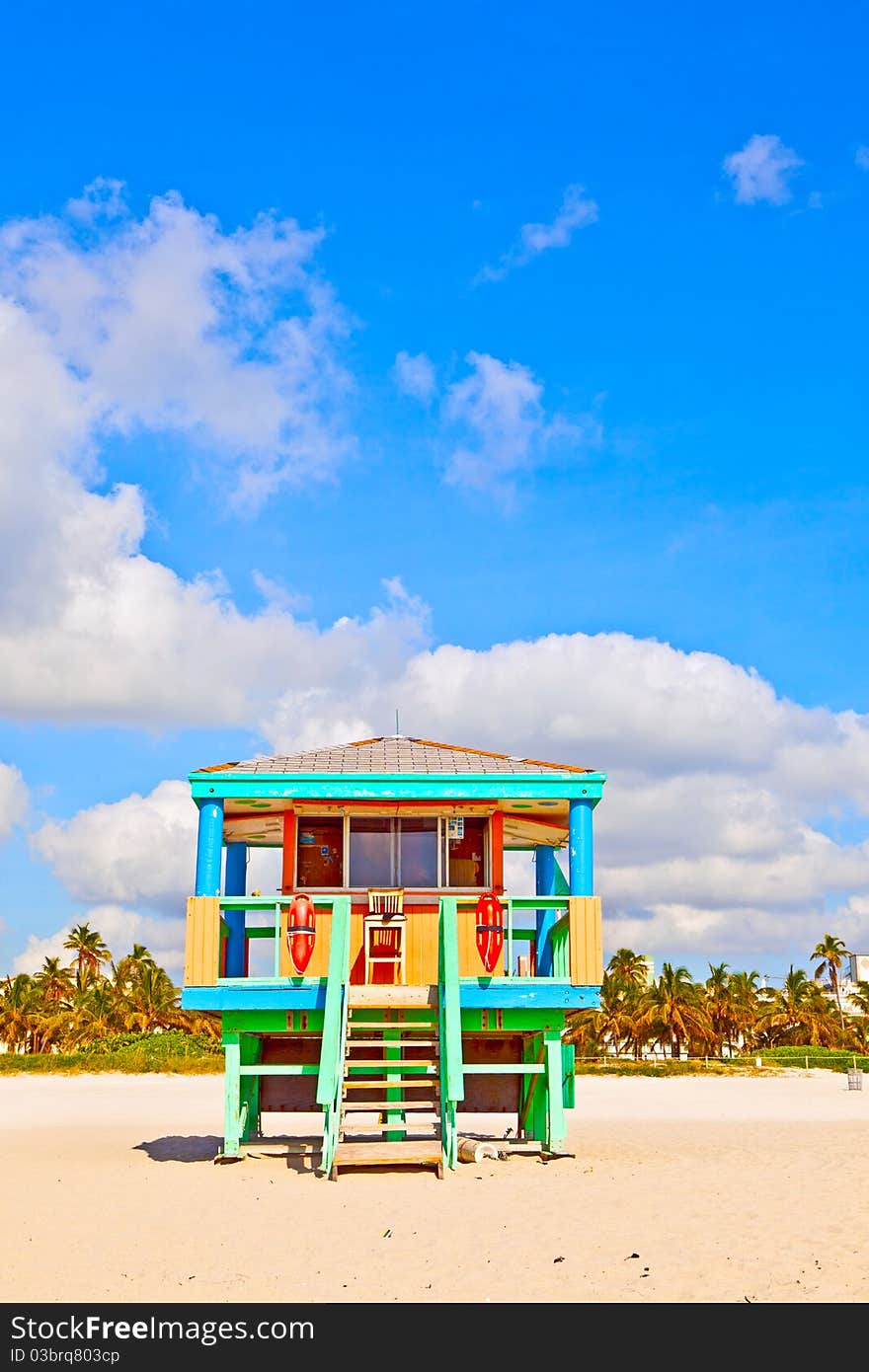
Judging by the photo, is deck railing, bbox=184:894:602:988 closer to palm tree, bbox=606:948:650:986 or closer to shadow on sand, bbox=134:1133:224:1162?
shadow on sand, bbox=134:1133:224:1162

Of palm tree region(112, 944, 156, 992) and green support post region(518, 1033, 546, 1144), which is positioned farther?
palm tree region(112, 944, 156, 992)

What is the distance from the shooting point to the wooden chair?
15.9 meters

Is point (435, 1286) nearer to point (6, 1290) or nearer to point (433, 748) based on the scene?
point (6, 1290)

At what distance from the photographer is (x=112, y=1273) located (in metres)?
8.26

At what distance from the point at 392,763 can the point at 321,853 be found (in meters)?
1.52

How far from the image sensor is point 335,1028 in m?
14.0

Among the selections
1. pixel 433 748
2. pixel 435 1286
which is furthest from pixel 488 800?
pixel 435 1286

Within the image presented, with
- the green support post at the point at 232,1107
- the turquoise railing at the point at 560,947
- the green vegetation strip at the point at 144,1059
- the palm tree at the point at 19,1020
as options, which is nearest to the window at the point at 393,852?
the turquoise railing at the point at 560,947

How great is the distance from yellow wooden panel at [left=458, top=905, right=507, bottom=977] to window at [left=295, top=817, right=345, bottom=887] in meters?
1.72

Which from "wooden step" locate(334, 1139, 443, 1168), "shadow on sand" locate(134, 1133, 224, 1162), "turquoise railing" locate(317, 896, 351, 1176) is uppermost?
"turquoise railing" locate(317, 896, 351, 1176)

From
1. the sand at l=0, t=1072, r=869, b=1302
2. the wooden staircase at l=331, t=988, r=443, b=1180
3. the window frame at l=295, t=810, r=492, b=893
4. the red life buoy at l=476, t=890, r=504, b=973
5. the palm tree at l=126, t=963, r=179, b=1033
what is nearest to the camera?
the sand at l=0, t=1072, r=869, b=1302

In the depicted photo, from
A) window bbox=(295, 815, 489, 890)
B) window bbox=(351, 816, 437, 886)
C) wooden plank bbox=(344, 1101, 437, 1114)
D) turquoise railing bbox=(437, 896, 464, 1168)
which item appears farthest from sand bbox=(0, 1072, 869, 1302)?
window bbox=(351, 816, 437, 886)

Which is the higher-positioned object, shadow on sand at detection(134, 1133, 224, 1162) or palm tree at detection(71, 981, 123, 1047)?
palm tree at detection(71, 981, 123, 1047)

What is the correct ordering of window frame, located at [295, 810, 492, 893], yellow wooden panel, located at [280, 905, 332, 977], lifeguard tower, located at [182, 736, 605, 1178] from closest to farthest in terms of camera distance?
lifeguard tower, located at [182, 736, 605, 1178] → yellow wooden panel, located at [280, 905, 332, 977] → window frame, located at [295, 810, 492, 893]
